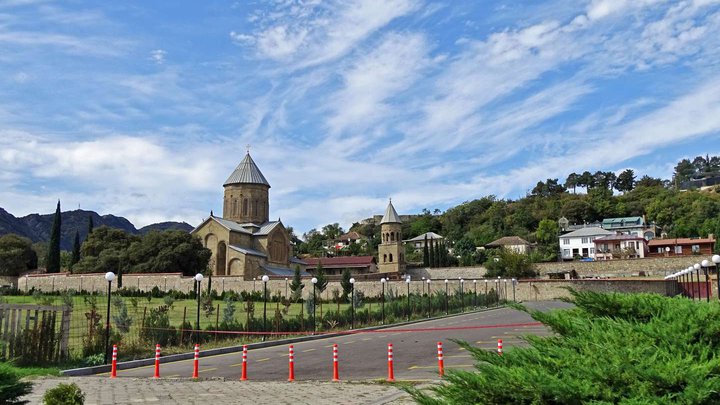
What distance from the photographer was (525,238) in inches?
3816

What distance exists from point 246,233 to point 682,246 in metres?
55.1

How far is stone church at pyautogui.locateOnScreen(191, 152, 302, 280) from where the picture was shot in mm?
61438

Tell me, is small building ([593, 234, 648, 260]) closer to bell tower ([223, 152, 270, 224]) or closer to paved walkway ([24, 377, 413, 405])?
bell tower ([223, 152, 270, 224])

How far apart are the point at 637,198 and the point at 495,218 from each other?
2625 cm

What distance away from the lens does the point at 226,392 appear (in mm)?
10805

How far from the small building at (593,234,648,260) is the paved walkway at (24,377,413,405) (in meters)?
70.4

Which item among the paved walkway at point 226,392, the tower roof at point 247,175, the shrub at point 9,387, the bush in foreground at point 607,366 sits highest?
the tower roof at point 247,175

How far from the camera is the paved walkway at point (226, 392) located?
9.69m

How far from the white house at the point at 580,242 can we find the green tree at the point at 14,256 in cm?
7206

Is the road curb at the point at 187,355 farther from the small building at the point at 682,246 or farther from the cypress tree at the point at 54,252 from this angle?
the small building at the point at 682,246

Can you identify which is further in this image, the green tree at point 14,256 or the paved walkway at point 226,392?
the green tree at point 14,256

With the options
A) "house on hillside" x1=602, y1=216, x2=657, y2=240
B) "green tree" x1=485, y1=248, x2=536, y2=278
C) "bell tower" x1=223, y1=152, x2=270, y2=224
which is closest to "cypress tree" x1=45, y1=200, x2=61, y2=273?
"bell tower" x1=223, y1=152, x2=270, y2=224

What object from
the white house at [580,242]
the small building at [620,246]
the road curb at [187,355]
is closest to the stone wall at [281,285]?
the road curb at [187,355]

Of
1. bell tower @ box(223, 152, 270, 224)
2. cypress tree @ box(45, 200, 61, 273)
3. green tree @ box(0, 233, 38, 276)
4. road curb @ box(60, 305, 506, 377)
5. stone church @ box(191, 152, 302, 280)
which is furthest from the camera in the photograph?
bell tower @ box(223, 152, 270, 224)
